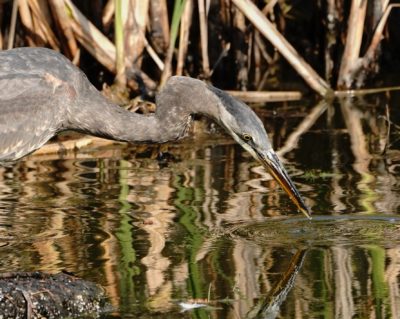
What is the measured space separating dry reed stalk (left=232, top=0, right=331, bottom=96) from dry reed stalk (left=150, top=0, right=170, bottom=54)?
0.65 m

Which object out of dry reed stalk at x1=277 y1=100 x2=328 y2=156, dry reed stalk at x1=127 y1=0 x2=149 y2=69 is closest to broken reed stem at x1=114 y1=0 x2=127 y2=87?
dry reed stalk at x1=127 y1=0 x2=149 y2=69

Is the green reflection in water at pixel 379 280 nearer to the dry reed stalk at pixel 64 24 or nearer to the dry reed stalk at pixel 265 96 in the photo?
the dry reed stalk at pixel 64 24

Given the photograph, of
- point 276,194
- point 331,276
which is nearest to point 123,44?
point 276,194

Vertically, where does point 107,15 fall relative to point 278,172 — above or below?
above

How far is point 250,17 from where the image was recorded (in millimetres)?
9086

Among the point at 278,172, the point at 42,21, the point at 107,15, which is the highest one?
the point at 107,15

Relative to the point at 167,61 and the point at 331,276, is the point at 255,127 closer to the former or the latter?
the point at 331,276

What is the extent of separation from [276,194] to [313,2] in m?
4.77

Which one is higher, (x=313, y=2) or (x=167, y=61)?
(x=313, y=2)

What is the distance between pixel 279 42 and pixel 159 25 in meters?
1.04

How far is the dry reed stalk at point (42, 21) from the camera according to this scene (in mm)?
8695

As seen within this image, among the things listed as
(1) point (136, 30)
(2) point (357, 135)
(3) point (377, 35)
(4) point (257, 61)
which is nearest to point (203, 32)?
(1) point (136, 30)

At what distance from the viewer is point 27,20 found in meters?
8.73

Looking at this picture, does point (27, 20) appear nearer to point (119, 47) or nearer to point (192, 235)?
point (119, 47)
